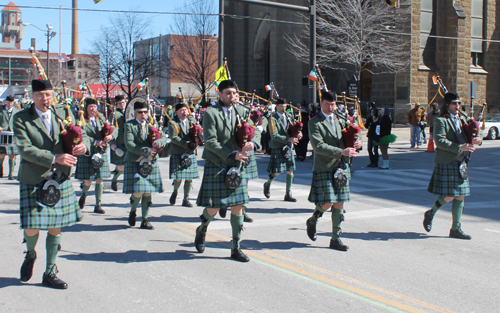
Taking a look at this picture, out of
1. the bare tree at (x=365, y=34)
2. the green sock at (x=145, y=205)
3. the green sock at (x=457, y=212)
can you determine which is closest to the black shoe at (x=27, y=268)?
the green sock at (x=145, y=205)

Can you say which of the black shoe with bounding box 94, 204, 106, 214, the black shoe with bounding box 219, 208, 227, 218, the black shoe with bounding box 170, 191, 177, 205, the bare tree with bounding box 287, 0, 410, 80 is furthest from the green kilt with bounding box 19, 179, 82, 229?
the bare tree with bounding box 287, 0, 410, 80

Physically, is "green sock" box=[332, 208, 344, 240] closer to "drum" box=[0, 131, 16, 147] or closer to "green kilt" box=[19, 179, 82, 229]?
"green kilt" box=[19, 179, 82, 229]

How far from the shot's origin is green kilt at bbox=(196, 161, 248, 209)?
589 centimetres

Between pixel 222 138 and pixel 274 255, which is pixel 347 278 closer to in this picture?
pixel 274 255

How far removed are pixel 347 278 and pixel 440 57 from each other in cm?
2977

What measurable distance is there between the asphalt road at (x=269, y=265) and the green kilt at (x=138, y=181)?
0.59m

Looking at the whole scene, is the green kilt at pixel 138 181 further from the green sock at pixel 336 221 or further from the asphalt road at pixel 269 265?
the green sock at pixel 336 221

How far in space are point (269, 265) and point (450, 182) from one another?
2.82m

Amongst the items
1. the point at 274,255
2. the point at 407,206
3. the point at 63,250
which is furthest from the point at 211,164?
the point at 407,206

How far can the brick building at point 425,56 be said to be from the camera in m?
30.7

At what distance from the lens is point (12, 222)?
8.05 metres

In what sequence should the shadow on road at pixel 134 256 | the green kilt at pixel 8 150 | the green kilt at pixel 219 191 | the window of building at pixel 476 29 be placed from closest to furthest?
the green kilt at pixel 219 191 → the shadow on road at pixel 134 256 → the green kilt at pixel 8 150 → the window of building at pixel 476 29

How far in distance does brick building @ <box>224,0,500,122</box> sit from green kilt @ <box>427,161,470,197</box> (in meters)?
22.7

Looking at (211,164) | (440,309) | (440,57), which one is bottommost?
(440,309)
